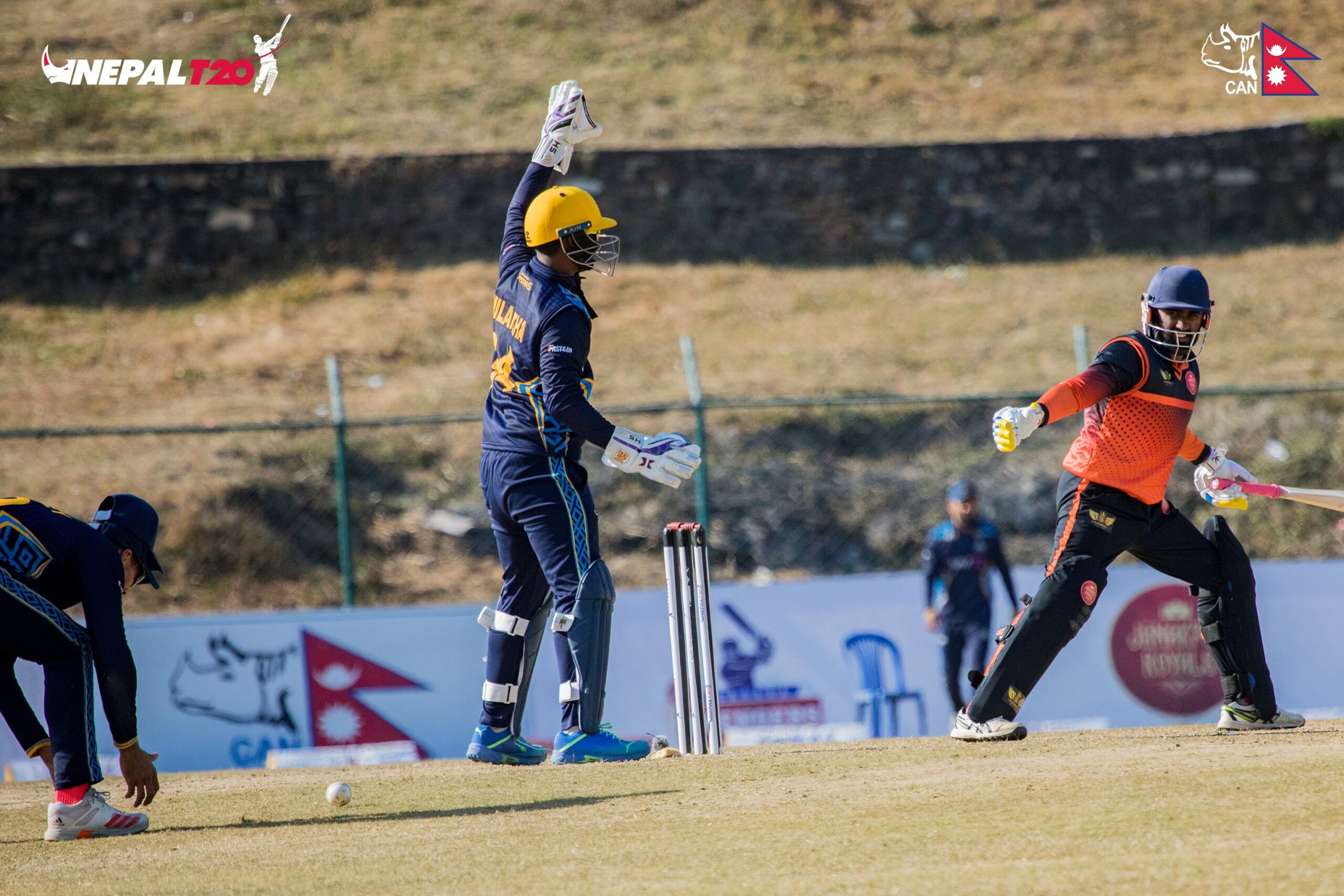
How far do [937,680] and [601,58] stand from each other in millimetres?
16789

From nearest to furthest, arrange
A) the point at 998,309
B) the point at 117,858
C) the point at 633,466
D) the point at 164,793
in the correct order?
the point at 117,858 < the point at 633,466 < the point at 164,793 < the point at 998,309

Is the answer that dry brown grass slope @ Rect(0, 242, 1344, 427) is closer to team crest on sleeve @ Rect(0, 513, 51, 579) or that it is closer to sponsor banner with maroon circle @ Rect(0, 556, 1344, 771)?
sponsor banner with maroon circle @ Rect(0, 556, 1344, 771)

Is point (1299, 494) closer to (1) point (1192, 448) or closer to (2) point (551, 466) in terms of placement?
(1) point (1192, 448)

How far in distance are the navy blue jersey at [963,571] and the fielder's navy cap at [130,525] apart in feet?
20.4

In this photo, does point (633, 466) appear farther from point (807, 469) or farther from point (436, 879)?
point (807, 469)

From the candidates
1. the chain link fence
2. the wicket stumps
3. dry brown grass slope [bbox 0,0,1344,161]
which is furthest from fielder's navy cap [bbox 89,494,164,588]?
dry brown grass slope [bbox 0,0,1344,161]

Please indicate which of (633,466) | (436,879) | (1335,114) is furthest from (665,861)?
(1335,114)

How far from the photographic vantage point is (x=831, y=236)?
19953 millimetres

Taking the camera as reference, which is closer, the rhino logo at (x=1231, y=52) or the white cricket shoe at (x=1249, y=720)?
the white cricket shoe at (x=1249, y=720)

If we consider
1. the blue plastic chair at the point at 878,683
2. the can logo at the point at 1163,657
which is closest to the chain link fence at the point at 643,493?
the blue plastic chair at the point at 878,683

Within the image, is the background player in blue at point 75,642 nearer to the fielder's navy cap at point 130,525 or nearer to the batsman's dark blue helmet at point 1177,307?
the fielder's navy cap at point 130,525

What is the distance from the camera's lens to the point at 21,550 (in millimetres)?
4574

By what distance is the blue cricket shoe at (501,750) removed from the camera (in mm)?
5746

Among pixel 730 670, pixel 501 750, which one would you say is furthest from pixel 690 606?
pixel 730 670
